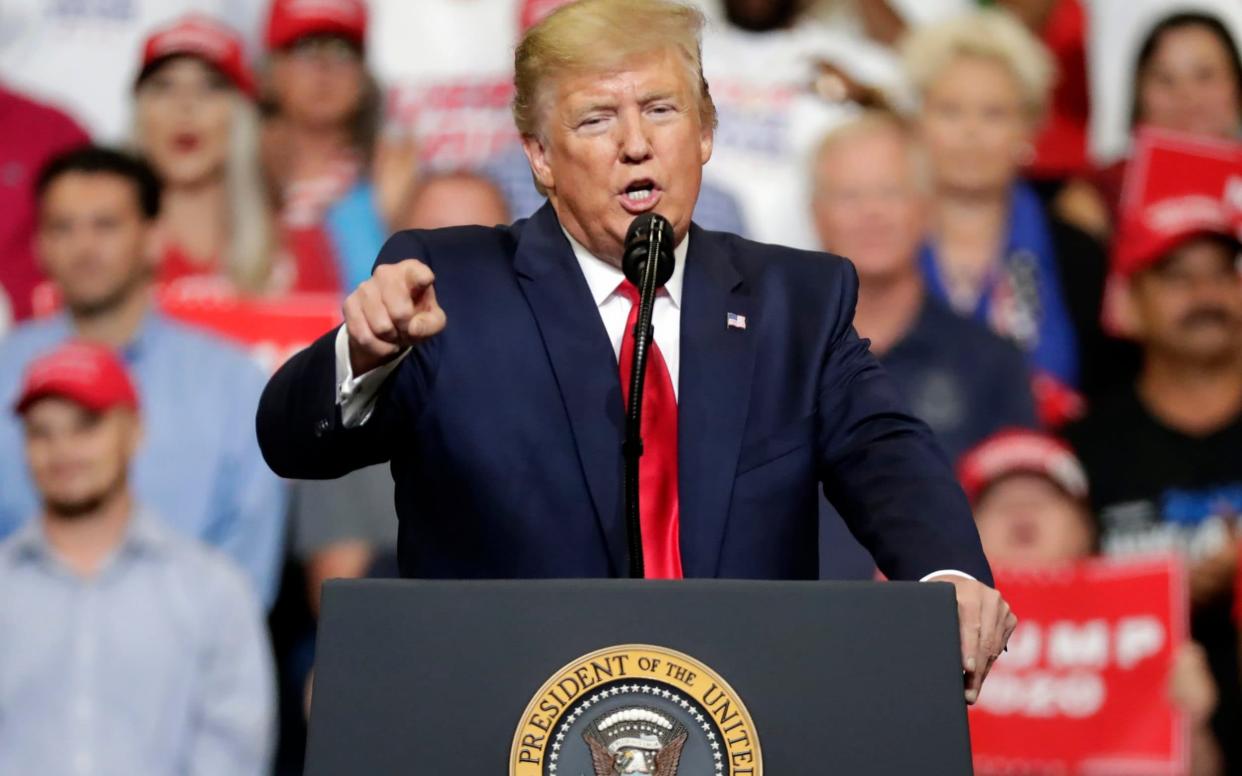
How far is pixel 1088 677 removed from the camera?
4090mm

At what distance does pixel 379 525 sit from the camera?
4.39 meters

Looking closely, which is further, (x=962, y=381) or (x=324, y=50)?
(x=324, y=50)

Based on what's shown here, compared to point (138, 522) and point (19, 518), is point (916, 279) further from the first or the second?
point (19, 518)

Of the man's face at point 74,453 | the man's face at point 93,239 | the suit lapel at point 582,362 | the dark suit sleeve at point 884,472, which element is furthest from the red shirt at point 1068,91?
the suit lapel at point 582,362

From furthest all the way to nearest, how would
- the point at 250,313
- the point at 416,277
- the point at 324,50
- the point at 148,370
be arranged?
the point at 324,50 < the point at 250,313 < the point at 148,370 < the point at 416,277

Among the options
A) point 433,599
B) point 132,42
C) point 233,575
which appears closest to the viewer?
point 433,599

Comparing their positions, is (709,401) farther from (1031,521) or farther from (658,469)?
(1031,521)

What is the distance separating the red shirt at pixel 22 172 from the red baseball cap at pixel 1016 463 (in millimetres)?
2401

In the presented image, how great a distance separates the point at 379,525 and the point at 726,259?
2.55 metres

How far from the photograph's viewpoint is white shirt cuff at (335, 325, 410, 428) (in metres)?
1.72

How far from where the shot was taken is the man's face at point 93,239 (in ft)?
15.4

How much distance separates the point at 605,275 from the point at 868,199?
2886 mm

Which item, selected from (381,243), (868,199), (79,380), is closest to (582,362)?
(79,380)

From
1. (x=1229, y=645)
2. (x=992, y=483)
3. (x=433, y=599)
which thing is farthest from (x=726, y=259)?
(x=1229, y=645)
